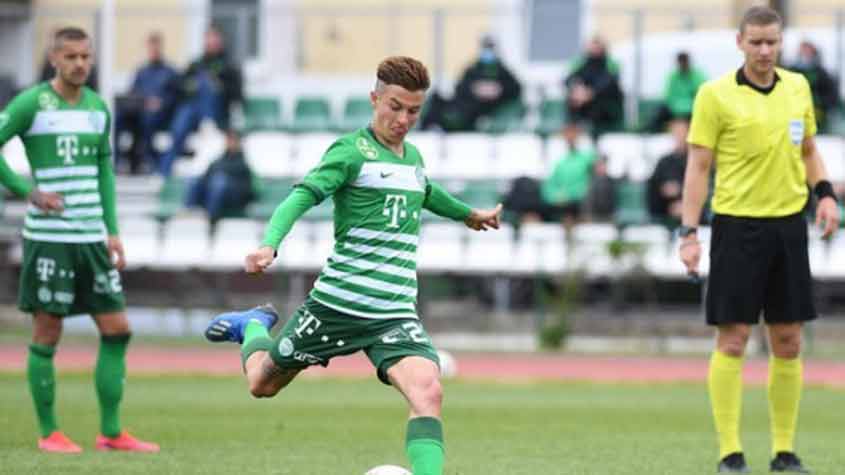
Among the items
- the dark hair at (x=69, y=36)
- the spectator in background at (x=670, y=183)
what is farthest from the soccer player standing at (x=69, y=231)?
the spectator in background at (x=670, y=183)

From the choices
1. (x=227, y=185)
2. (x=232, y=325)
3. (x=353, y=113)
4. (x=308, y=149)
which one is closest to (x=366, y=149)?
(x=232, y=325)

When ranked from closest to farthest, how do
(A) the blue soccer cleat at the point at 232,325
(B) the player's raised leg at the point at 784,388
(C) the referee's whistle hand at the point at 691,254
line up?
1. (A) the blue soccer cleat at the point at 232,325
2. (C) the referee's whistle hand at the point at 691,254
3. (B) the player's raised leg at the point at 784,388

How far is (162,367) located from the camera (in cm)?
2156

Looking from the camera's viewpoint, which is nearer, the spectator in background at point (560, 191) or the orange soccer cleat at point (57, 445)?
the orange soccer cleat at point (57, 445)

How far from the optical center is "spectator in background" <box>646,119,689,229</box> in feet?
80.7

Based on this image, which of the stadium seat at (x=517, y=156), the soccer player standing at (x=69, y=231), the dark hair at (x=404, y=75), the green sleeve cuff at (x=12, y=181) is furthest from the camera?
the stadium seat at (x=517, y=156)

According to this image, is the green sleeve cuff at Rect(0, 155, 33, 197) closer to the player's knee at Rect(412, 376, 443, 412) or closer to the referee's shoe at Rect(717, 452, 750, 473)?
the player's knee at Rect(412, 376, 443, 412)

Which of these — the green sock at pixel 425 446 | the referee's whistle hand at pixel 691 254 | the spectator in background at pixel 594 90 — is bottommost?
the spectator in background at pixel 594 90

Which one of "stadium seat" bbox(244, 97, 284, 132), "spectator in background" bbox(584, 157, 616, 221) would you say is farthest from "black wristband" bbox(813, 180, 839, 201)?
"stadium seat" bbox(244, 97, 284, 132)

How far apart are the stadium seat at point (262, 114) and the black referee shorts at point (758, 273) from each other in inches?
737

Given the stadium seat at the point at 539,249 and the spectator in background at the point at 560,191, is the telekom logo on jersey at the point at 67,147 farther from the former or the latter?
the stadium seat at the point at 539,249

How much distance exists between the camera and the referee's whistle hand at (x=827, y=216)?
450 inches

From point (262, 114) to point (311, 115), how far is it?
76 centimetres

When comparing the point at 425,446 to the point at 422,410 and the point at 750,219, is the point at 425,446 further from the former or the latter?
the point at 750,219
